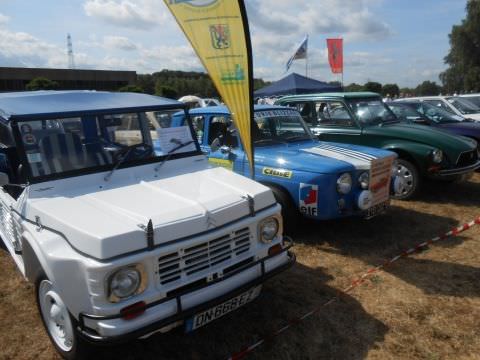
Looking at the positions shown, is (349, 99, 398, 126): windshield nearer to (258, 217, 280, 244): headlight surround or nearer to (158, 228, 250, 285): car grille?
(258, 217, 280, 244): headlight surround

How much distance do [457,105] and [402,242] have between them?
26.4ft

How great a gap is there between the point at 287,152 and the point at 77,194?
2.84 meters

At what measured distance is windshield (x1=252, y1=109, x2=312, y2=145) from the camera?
220 inches

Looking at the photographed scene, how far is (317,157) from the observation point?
5.04 m

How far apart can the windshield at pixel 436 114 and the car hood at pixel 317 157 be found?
16.0 feet

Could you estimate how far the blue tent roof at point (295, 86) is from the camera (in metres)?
17.7

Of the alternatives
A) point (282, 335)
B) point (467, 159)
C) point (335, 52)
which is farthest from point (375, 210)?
point (335, 52)

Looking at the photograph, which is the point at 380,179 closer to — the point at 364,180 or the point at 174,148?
the point at 364,180

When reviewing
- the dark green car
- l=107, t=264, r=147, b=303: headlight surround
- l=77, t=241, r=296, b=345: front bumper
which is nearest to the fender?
the dark green car

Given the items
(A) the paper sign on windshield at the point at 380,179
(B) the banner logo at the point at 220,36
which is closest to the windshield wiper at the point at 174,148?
(B) the banner logo at the point at 220,36

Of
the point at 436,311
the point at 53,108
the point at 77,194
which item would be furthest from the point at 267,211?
the point at 53,108

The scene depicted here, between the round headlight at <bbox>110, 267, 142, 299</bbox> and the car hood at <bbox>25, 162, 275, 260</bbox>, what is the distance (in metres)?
0.13

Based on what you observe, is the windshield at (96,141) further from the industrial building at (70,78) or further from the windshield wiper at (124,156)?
the industrial building at (70,78)

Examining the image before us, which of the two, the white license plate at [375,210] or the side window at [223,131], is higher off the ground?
the side window at [223,131]
